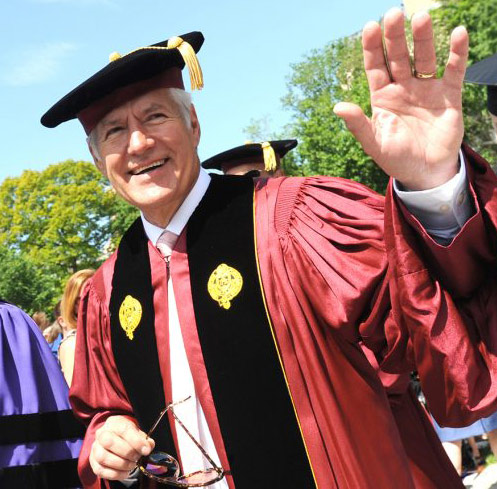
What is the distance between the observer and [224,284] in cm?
288

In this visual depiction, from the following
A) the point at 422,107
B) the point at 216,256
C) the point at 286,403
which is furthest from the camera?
the point at 216,256

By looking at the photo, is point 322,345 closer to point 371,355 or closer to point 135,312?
point 371,355

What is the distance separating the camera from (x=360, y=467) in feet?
8.14

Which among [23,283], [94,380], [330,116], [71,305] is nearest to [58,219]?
[23,283]

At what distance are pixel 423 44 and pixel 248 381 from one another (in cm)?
134

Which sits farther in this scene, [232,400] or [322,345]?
[232,400]

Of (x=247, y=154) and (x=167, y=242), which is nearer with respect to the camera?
(x=167, y=242)

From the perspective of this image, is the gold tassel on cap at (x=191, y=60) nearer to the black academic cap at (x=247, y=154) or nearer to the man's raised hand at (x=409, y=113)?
the man's raised hand at (x=409, y=113)

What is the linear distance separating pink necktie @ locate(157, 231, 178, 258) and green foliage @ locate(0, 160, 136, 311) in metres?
41.5

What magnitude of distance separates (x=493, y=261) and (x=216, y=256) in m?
1.18

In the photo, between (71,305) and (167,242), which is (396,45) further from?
(71,305)

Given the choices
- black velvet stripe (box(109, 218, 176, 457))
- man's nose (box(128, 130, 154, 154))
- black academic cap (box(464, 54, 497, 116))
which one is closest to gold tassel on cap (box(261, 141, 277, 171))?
black academic cap (box(464, 54, 497, 116))

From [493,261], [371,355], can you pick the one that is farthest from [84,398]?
[493,261]

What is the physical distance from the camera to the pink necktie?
10.2 feet
